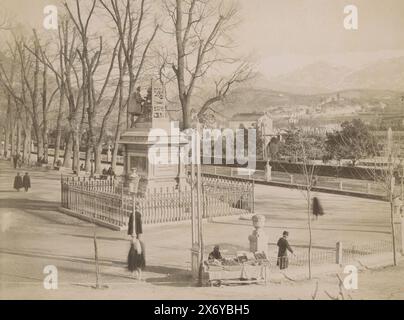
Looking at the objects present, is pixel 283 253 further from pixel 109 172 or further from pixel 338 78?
pixel 109 172

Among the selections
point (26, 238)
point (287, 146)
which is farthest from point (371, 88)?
point (26, 238)

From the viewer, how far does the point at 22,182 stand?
10898mm

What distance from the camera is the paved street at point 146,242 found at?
809 cm

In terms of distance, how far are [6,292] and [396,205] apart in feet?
26.2

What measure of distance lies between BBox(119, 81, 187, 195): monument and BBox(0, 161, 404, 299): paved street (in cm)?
135

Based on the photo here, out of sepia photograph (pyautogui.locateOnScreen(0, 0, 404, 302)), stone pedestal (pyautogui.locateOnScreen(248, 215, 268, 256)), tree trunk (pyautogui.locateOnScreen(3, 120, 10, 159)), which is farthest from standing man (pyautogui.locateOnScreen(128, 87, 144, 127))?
stone pedestal (pyautogui.locateOnScreen(248, 215, 268, 256))

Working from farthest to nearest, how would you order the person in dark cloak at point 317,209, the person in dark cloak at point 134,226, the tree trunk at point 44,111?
the tree trunk at point 44,111
the person in dark cloak at point 317,209
the person in dark cloak at point 134,226

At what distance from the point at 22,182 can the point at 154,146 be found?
308 centimetres

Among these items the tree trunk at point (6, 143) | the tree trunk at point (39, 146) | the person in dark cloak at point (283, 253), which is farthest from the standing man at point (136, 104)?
Result: the person in dark cloak at point (283, 253)

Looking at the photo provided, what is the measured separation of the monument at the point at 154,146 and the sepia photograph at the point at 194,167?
0.11ft

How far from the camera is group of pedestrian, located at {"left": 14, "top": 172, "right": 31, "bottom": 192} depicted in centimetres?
1053

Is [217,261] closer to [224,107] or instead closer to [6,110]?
[224,107]

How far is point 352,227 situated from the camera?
33.8ft

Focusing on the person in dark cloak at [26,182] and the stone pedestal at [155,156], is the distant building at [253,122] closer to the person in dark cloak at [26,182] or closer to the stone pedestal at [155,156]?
the stone pedestal at [155,156]
